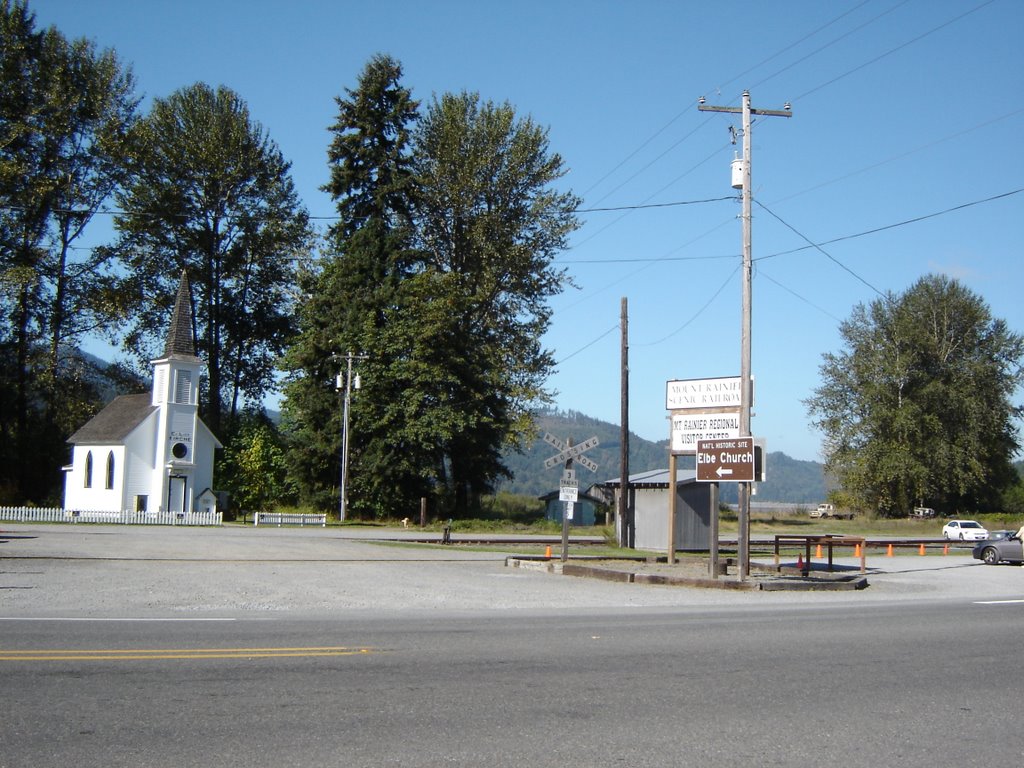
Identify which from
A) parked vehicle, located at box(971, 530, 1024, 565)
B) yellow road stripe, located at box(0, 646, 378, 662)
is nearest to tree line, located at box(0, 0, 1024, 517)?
parked vehicle, located at box(971, 530, 1024, 565)

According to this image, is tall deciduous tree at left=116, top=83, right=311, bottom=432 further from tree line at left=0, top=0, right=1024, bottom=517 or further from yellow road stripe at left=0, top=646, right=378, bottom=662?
yellow road stripe at left=0, top=646, right=378, bottom=662

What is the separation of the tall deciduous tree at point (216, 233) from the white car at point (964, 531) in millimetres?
42842

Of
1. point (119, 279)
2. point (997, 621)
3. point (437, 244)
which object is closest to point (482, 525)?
point (437, 244)

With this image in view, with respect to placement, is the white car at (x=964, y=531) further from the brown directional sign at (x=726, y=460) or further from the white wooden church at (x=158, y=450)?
the white wooden church at (x=158, y=450)

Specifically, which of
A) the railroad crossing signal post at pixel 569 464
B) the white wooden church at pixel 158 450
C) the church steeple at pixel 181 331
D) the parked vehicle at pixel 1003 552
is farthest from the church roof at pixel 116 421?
the parked vehicle at pixel 1003 552

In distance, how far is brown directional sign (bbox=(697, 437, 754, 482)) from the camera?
71.4ft

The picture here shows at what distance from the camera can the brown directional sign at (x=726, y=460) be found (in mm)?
21750

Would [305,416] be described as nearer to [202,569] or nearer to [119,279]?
[119,279]

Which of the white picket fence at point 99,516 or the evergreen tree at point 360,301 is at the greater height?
the evergreen tree at point 360,301

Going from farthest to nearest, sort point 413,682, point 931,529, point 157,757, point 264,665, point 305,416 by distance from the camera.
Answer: point 931,529, point 305,416, point 264,665, point 413,682, point 157,757

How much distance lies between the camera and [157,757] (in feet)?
20.7

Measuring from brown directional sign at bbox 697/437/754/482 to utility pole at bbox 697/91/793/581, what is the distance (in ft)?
1.28

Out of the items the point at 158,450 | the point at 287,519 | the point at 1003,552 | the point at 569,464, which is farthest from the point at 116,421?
the point at 1003,552

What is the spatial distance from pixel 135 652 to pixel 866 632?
8.94m
